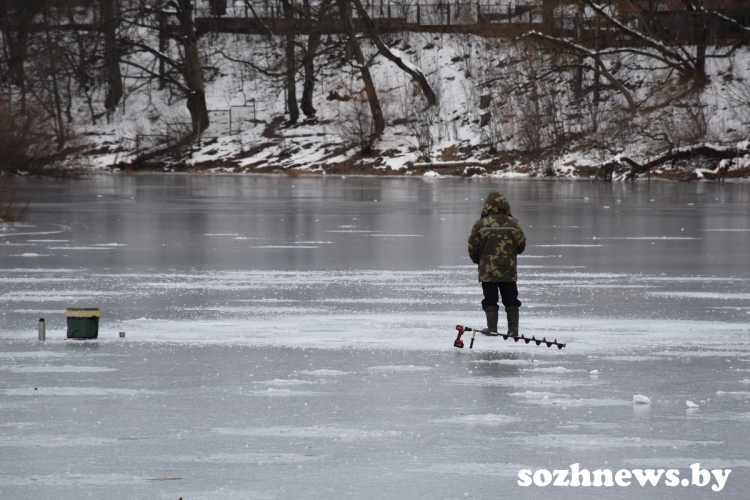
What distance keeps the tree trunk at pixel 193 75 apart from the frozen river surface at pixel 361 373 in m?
46.2

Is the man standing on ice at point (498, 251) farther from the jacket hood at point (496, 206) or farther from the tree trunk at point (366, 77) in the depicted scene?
the tree trunk at point (366, 77)

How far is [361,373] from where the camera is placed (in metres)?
8.39

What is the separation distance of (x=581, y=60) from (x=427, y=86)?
9.07 meters

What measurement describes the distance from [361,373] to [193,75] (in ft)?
191

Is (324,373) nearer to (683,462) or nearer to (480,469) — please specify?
(480,469)

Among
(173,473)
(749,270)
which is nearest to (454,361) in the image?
(173,473)

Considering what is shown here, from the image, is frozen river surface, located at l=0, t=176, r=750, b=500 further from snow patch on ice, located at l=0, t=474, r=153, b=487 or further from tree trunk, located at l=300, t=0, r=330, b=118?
tree trunk, located at l=300, t=0, r=330, b=118

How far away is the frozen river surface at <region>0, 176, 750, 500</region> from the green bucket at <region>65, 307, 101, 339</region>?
0.41 ft

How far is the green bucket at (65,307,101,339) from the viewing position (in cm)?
974

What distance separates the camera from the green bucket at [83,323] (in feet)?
32.0

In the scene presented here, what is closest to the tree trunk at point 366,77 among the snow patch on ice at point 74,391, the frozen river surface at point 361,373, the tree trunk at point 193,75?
the tree trunk at point 193,75

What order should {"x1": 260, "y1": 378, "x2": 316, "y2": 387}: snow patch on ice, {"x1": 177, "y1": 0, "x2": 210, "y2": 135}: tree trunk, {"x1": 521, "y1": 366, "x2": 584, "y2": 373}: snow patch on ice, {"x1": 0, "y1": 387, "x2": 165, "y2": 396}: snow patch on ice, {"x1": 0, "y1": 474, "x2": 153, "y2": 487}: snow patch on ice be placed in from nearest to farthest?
{"x1": 0, "y1": 474, "x2": 153, "y2": 487}: snow patch on ice → {"x1": 0, "y1": 387, "x2": 165, "y2": 396}: snow patch on ice → {"x1": 260, "y1": 378, "x2": 316, "y2": 387}: snow patch on ice → {"x1": 521, "y1": 366, "x2": 584, "y2": 373}: snow patch on ice → {"x1": 177, "y1": 0, "x2": 210, "y2": 135}: tree trunk

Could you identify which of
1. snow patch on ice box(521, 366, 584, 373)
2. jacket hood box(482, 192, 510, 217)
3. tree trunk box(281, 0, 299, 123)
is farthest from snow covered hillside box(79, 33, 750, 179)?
snow patch on ice box(521, 366, 584, 373)

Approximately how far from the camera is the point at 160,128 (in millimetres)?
67062
